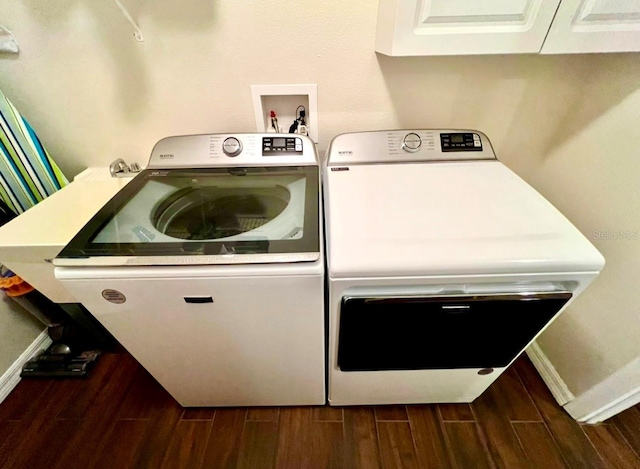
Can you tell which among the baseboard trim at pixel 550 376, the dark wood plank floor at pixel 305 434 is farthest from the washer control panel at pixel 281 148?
the baseboard trim at pixel 550 376

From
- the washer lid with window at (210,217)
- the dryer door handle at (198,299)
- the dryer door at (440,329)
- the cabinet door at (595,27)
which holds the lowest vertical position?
the dryer door at (440,329)

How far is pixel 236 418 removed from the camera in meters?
1.24

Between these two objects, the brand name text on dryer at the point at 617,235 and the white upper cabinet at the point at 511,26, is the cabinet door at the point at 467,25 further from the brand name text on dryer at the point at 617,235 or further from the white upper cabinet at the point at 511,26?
the brand name text on dryer at the point at 617,235

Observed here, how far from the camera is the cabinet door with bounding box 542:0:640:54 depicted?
788 mm

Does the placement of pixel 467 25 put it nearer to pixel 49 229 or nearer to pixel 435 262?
pixel 435 262

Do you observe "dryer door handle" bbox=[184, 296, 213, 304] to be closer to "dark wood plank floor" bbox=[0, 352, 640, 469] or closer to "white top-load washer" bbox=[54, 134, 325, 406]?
"white top-load washer" bbox=[54, 134, 325, 406]

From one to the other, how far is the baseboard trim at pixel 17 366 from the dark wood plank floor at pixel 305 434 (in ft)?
0.13

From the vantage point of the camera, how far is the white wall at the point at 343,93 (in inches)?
39.3

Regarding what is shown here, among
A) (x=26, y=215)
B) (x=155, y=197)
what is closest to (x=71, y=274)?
(x=155, y=197)

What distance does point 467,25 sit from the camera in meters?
0.84

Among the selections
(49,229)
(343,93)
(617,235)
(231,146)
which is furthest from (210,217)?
(617,235)

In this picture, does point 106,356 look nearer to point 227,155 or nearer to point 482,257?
point 227,155

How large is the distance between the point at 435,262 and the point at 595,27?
836mm

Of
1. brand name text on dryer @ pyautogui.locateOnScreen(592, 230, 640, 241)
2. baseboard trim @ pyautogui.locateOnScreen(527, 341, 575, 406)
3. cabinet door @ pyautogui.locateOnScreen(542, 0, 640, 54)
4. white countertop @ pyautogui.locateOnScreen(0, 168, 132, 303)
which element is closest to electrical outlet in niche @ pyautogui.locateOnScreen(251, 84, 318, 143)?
white countertop @ pyautogui.locateOnScreen(0, 168, 132, 303)
